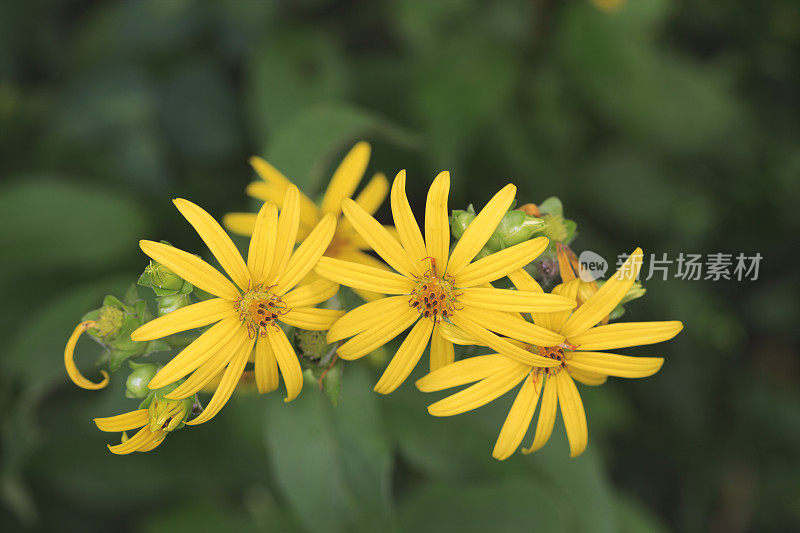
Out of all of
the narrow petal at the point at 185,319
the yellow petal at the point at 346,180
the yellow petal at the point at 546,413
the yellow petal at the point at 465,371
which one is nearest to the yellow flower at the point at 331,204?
the yellow petal at the point at 346,180

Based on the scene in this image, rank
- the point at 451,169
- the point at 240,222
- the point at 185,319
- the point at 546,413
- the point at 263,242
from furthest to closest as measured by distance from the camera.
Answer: the point at 451,169 < the point at 240,222 < the point at 546,413 < the point at 263,242 < the point at 185,319

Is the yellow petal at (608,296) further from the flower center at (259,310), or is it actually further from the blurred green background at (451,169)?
the blurred green background at (451,169)

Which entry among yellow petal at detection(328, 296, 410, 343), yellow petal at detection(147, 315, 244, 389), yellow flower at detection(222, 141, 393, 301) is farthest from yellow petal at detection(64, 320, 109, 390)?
yellow flower at detection(222, 141, 393, 301)

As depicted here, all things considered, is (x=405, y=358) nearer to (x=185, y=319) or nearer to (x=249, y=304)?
(x=249, y=304)

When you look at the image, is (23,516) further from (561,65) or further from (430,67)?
(561,65)

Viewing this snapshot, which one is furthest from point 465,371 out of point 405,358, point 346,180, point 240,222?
point 240,222

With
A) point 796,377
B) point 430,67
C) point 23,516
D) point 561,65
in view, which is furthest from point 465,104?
point 23,516
